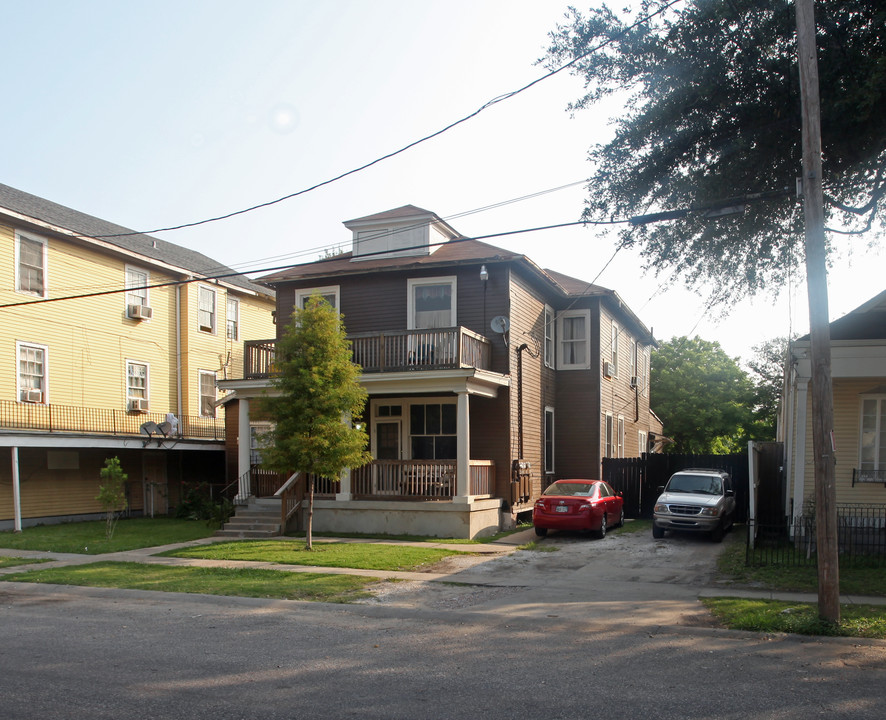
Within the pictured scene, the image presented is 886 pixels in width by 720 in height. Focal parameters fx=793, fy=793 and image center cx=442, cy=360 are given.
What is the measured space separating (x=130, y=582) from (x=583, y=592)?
23.6 ft

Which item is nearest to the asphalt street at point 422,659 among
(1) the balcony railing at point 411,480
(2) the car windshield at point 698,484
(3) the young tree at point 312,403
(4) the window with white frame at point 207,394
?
(3) the young tree at point 312,403

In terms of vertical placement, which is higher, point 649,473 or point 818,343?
point 818,343

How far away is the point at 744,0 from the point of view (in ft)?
41.8

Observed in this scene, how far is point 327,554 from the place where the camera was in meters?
15.7

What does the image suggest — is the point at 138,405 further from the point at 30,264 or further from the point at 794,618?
the point at 794,618

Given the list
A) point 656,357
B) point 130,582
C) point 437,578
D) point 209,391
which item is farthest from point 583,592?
point 656,357

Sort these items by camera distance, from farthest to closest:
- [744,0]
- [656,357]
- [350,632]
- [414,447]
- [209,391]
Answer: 1. [656,357]
2. [209,391]
3. [414,447]
4. [744,0]
5. [350,632]

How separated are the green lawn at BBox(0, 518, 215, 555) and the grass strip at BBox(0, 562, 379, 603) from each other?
313cm

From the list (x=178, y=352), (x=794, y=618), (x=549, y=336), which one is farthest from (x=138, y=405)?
(x=794, y=618)

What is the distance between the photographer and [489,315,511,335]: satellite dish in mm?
21094

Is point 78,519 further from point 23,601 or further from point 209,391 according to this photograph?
point 23,601

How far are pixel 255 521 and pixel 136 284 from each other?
12054mm

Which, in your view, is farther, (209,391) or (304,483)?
(209,391)

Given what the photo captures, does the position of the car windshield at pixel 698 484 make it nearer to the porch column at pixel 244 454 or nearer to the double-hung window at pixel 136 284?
the porch column at pixel 244 454
